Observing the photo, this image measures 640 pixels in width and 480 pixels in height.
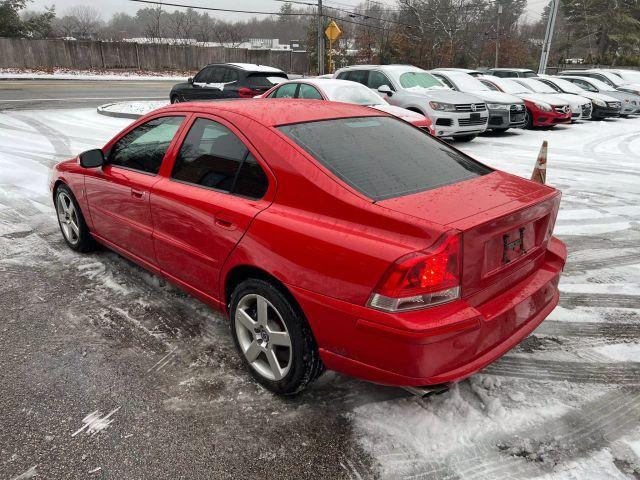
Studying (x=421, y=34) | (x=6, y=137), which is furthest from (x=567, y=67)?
(x=6, y=137)

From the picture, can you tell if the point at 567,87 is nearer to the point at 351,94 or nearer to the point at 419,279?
the point at 351,94

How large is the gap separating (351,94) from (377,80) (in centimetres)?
228

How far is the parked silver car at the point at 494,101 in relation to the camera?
39.9ft

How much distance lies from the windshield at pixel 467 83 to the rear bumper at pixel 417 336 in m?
11.7

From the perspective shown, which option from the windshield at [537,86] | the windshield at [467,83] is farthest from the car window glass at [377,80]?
the windshield at [537,86]

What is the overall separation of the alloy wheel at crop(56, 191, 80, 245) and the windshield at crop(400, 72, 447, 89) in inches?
333

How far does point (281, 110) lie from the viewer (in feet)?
10.0

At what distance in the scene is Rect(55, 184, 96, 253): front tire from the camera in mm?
4559

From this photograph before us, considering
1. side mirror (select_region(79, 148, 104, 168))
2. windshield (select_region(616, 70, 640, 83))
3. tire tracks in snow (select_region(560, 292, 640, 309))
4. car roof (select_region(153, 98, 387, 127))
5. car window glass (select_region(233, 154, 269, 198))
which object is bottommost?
tire tracks in snow (select_region(560, 292, 640, 309))

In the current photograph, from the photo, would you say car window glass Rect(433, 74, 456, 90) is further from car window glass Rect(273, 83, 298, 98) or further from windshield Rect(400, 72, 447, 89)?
car window glass Rect(273, 83, 298, 98)

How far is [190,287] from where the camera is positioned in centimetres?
324

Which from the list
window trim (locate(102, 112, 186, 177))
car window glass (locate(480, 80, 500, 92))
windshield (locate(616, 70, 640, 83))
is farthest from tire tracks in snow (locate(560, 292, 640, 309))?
windshield (locate(616, 70, 640, 83))

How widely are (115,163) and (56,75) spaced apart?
3264 cm

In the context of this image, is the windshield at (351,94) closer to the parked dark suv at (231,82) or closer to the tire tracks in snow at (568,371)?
the parked dark suv at (231,82)
